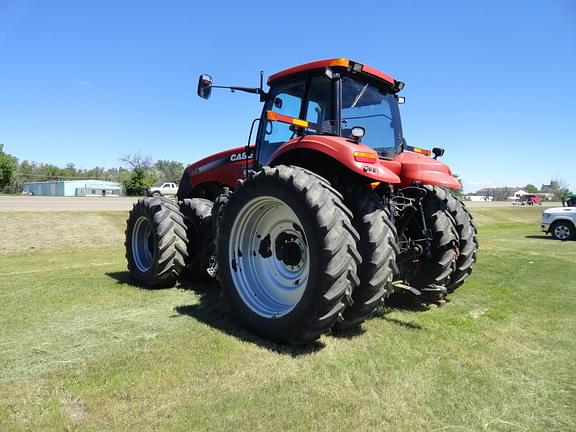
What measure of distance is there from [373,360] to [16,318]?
3.72 metres

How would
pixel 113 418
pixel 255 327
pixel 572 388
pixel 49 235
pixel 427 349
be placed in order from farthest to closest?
pixel 49 235, pixel 255 327, pixel 427 349, pixel 572 388, pixel 113 418

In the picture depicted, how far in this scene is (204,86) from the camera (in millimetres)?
5582

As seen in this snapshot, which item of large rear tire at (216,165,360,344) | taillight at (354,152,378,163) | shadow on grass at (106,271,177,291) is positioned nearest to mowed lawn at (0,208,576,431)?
large rear tire at (216,165,360,344)

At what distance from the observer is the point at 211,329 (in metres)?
4.13

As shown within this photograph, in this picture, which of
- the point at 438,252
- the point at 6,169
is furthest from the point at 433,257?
the point at 6,169

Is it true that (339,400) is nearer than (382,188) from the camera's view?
Yes

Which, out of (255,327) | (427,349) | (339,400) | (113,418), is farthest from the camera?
(255,327)

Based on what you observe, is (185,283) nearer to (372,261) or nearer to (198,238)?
(198,238)

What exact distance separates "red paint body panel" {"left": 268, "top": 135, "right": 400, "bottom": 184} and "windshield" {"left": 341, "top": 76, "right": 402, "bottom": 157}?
623 millimetres

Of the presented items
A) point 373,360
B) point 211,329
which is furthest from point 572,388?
point 211,329

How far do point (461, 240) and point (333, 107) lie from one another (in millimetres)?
2433

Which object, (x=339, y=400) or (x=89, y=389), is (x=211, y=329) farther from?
(x=339, y=400)

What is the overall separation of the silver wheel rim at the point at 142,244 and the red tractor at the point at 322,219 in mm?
225

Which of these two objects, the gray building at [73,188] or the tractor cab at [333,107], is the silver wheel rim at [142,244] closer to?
the tractor cab at [333,107]
